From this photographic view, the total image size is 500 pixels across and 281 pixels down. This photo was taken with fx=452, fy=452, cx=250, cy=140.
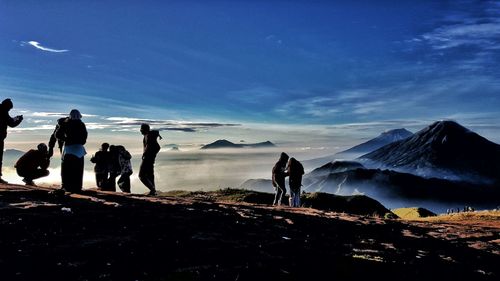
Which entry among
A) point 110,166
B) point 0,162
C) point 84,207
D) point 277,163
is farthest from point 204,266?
point 277,163

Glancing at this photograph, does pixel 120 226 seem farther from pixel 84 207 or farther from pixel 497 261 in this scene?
pixel 497 261

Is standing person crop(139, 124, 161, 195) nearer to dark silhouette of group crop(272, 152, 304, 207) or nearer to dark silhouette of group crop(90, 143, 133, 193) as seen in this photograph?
dark silhouette of group crop(90, 143, 133, 193)

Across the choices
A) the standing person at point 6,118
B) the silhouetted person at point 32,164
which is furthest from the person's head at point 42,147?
the standing person at point 6,118

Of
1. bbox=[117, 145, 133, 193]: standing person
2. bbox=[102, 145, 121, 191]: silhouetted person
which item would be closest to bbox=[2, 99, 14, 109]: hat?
bbox=[102, 145, 121, 191]: silhouetted person

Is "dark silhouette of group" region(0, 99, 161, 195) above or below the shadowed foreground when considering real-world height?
above

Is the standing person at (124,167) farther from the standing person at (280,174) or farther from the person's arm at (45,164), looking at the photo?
the standing person at (280,174)

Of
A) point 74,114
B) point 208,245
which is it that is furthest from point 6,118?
point 208,245

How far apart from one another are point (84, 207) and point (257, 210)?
14.0ft

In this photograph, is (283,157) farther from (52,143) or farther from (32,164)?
(32,164)

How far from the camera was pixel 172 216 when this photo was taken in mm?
9516

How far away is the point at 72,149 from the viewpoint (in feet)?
46.1

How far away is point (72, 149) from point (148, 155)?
4523 millimetres

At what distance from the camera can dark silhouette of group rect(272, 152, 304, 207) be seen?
21609 millimetres

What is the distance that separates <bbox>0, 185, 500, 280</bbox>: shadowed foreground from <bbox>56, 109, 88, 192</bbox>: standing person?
2725mm
